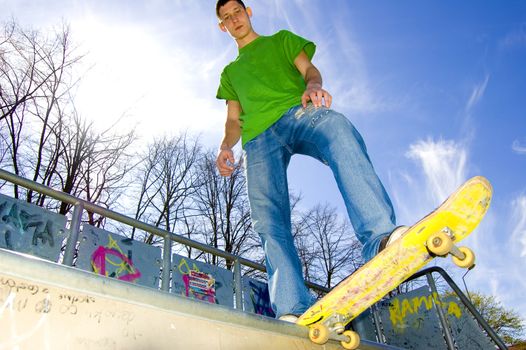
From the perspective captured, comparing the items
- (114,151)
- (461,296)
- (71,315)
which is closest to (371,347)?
(71,315)

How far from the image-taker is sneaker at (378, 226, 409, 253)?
1442mm

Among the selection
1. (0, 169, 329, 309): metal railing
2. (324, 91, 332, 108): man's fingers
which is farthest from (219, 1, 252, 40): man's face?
(0, 169, 329, 309): metal railing

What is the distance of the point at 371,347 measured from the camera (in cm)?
164

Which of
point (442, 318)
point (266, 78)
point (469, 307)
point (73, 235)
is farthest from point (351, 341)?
point (442, 318)

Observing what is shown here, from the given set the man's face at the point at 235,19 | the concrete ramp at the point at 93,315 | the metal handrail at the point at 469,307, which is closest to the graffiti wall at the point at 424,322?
the metal handrail at the point at 469,307

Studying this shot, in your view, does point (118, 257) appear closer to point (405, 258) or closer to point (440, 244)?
point (405, 258)

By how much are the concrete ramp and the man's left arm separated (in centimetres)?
122

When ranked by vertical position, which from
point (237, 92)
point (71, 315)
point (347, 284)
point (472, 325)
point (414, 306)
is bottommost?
point (71, 315)

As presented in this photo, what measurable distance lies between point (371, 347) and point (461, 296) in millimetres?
3049

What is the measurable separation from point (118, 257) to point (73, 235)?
2.54 ft

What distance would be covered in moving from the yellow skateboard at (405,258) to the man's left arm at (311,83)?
0.86 m

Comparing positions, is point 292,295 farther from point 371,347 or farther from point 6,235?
point 6,235

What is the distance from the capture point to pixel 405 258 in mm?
1352

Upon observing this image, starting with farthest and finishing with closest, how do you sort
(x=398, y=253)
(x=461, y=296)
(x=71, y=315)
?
(x=461, y=296)
(x=398, y=253)
(x=71, y=315)
